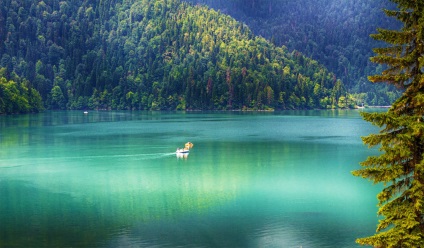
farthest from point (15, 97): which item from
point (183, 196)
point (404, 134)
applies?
point (404, 134)

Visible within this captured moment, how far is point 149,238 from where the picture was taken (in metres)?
33.6

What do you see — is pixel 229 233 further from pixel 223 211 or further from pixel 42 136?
pixel 42 136

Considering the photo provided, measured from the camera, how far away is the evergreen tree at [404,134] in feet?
60.0

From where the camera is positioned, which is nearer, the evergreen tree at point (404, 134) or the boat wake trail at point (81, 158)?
the evergreen tree at point (404, 134)

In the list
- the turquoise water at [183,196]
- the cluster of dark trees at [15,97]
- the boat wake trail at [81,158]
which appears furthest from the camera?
the cluster of dark trees at [15,97]

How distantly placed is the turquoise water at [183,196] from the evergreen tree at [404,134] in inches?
562

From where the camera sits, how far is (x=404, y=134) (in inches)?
723

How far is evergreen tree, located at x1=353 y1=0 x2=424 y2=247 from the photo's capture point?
18281 millimetres

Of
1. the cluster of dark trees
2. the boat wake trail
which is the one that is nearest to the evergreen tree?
the boat wake trail

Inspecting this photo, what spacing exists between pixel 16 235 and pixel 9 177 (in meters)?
23.9

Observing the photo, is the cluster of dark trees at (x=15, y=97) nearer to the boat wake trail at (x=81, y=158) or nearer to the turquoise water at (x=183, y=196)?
the turquoise water at (x=183, y=196)

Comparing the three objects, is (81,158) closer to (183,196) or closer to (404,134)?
(183,196)

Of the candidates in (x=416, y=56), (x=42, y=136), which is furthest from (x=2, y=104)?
(x=416, y=56)

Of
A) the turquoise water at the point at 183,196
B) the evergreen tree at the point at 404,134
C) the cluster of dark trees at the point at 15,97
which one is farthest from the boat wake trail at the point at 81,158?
the cluster of dark trees at the point at 15,97
